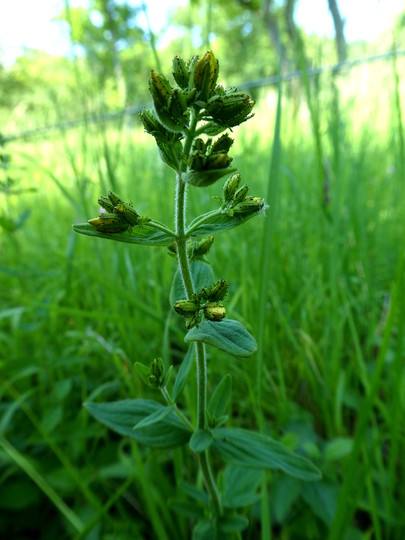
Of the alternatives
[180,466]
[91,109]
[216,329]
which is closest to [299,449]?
[180,466]

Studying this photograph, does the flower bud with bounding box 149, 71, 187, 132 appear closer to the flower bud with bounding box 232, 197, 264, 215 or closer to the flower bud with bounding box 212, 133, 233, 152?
the flower bud with bounding box 212, 133, 233, 152

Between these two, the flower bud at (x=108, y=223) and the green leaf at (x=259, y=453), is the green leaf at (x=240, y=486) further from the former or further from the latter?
the flower bud at (x=108, y=223)

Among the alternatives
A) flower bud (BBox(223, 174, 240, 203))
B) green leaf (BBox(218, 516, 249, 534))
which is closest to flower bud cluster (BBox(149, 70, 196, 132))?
flower bud (BBox(223, 174, 240, 203))

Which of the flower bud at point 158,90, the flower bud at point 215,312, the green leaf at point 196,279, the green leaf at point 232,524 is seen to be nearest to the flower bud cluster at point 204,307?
the flower bud at point 215,312

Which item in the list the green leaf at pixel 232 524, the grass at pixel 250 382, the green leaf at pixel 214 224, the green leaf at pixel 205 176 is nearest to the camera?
the green leaf at pixel 205 176

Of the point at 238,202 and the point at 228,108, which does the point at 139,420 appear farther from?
the point at 228,108

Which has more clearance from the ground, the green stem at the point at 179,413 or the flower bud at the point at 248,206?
the flower bud at the point at 248,206

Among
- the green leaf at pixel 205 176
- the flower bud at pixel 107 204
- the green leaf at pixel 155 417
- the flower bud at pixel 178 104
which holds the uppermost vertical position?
the flower bud at pixel 178 104

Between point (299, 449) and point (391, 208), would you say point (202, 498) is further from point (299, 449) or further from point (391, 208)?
point (391, 208)

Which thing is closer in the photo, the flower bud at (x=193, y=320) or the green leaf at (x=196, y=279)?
the flower bud at (x=193, y=320)

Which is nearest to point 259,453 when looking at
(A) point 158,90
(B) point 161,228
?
→ (B) point 161,228
